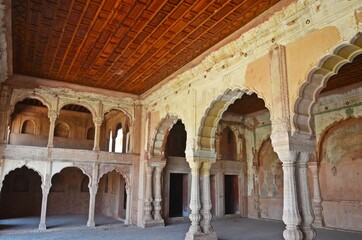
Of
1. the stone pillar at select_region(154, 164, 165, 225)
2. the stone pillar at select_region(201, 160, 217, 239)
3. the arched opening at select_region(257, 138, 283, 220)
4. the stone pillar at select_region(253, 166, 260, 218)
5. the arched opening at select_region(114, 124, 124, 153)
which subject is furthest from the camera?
the arched opening at select_region(114, 124, 124, 153)

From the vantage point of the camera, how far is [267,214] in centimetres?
1375

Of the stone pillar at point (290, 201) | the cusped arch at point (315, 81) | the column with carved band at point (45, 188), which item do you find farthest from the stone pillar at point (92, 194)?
the cusped arch at point (315, 81)

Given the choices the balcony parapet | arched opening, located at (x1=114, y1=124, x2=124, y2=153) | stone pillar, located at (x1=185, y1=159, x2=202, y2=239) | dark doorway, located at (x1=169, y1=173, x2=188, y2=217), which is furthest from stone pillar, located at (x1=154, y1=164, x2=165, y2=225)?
arched opening, located at (x1=114, y1=124, x2=124, y2=153)

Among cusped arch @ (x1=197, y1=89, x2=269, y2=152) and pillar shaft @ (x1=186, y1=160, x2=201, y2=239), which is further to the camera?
pillar shaft @ (x1=186, y1=160, x2=201, y2=239)

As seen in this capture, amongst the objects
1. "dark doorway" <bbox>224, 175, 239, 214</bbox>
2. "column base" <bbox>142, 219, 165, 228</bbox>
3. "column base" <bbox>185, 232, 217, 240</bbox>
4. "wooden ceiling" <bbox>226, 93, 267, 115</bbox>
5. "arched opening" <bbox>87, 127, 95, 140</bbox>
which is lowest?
"column base" <bbox>142, 219, 165, 228</bbox>

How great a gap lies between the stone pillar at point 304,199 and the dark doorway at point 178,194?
8.75 meters

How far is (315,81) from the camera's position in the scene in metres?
5.58

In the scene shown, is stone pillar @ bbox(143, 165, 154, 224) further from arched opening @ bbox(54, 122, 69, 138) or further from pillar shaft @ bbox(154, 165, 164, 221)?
arched opening @ bbox(54, 122, 69, 138)

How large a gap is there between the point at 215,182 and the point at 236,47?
882cm

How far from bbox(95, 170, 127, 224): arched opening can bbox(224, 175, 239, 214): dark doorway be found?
200 inches

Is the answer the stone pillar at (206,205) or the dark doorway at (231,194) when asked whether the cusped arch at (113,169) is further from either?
the dark doorway at (231,194)

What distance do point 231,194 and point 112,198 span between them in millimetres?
6046

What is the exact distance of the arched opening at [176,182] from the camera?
1312 centimetres

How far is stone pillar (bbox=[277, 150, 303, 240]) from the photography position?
17.5ft
